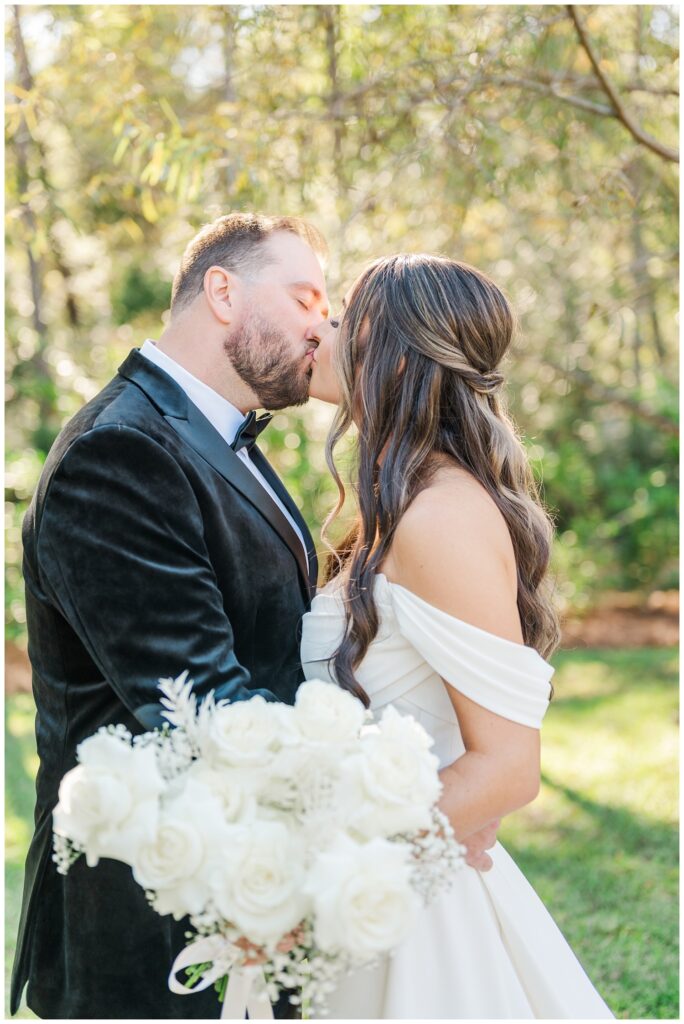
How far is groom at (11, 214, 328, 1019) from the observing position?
195 centimetres

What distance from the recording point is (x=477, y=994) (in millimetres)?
2146

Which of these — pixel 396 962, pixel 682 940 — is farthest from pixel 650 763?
pixel 396 962

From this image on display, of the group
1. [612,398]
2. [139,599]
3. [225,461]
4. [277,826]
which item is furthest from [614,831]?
[277,826]

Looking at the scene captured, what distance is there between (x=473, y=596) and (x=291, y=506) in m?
0.82

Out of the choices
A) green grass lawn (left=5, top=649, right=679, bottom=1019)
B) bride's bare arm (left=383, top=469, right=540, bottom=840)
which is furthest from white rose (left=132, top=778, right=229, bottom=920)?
green grass lawn (left=5, top=649, right=679, bottom=1019)

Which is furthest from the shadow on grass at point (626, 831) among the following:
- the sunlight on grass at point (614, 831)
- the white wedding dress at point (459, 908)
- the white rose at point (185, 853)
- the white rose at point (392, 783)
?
the white rose at point (185, 853)

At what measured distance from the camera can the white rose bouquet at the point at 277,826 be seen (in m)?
1.47

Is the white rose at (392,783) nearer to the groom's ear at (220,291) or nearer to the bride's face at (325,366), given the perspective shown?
the bride's face at (325,366)

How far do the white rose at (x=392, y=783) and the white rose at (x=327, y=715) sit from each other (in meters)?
0.04

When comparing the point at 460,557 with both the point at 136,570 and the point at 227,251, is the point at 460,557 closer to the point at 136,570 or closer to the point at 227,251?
the point at 136,570

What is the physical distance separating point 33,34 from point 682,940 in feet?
19.0

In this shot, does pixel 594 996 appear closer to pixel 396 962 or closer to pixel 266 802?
pixel 396 962

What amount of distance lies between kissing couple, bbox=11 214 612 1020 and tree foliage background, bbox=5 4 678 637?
6.34 ft

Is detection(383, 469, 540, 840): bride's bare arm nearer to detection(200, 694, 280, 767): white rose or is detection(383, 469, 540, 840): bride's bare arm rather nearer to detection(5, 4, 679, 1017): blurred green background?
detection(200, 694, 280, 767): white rose
